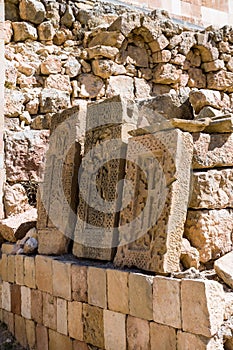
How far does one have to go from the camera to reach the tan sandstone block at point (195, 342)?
11.1ft

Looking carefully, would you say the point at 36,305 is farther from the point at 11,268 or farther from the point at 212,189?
the point at 212,189

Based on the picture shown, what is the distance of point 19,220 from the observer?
6.22 meters

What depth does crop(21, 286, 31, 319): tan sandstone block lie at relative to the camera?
5.32 m

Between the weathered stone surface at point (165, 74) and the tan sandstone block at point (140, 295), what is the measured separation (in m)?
4.89

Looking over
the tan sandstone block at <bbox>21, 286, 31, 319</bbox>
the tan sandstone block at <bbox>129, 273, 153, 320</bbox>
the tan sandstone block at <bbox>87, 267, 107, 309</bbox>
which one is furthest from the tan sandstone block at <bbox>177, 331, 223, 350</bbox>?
the tan sandstone block at <bbox>21, 286, 31, 319</bbox>

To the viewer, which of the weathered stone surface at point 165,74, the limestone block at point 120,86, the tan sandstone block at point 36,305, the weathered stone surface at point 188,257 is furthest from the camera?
the weathered stone surface at point 165,74

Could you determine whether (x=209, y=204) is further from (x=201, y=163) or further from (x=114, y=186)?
(x=114, y=186)

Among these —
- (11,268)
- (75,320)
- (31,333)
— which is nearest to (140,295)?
(75,320)

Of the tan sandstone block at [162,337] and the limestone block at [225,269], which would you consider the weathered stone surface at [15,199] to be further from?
the limestone block at [225,269]

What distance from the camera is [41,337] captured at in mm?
5074

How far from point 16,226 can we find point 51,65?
270 cm

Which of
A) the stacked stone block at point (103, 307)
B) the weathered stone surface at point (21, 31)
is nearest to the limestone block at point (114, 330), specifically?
the stacked stone block at point (103, 307)

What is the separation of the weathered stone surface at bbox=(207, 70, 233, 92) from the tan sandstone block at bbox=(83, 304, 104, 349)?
544 centimetres

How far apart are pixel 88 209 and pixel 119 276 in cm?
95
